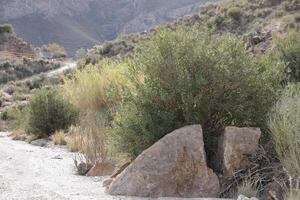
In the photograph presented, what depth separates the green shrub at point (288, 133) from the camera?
652 centimetres

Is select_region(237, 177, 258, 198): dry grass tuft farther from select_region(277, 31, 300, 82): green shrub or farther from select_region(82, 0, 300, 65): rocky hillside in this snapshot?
select_region(82, 0, 300, 65): rocky hillside

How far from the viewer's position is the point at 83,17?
170250 millimetres

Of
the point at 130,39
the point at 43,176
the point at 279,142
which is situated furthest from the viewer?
the point at 130,39

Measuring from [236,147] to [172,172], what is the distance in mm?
947

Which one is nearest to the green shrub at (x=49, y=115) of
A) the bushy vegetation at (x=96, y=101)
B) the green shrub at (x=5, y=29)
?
the bushy vegetation at (x=96, y=101)

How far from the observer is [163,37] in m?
7.64

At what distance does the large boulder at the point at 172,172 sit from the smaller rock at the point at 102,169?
1.76 m

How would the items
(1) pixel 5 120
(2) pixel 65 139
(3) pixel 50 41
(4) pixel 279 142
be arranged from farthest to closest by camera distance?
(3) pixel 50 41 < (1) pixel 5 120 < (2) pixel 65 139 < (4) pixel 279 142

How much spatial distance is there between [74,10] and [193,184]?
162020 millimetres

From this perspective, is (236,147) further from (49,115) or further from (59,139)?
(49,115)

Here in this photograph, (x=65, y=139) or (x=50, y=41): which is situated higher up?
(x=65, y=139)

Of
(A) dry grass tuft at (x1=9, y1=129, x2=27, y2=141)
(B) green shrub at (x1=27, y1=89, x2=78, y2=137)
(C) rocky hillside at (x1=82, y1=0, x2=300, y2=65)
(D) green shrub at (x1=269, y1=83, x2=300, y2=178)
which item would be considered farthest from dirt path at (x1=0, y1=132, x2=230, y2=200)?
(C) rocky hillside at (x1=82, y1=0, x2=300, y2=65)

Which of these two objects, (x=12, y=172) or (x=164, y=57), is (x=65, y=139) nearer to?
(x=12, y=172)

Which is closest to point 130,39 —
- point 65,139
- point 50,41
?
point 65,139
